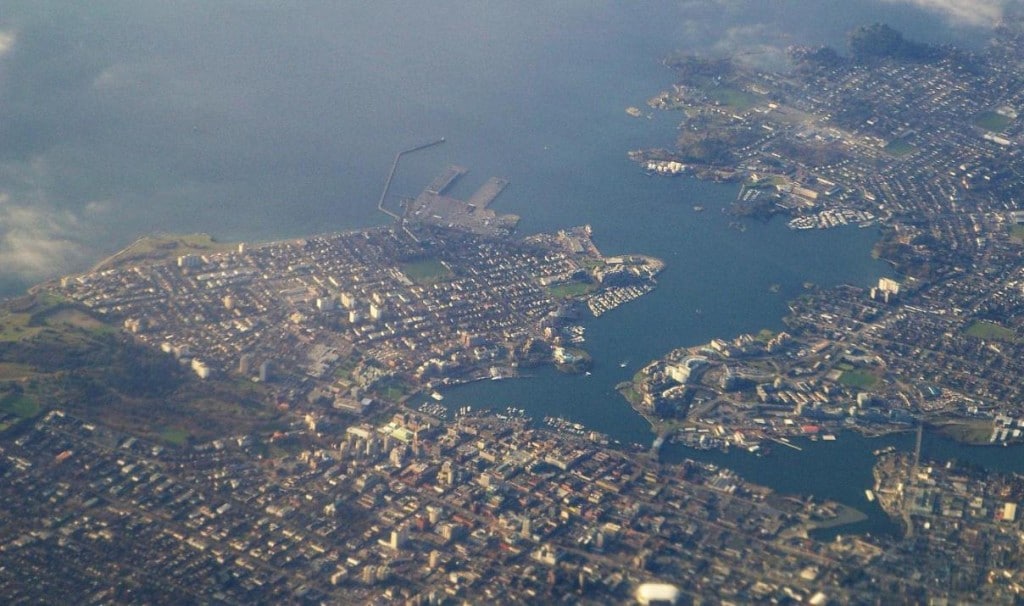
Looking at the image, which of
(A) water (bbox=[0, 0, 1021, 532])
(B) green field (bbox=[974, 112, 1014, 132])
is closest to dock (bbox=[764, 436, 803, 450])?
(A) water (bbox=[0, 0, 1021, 532])

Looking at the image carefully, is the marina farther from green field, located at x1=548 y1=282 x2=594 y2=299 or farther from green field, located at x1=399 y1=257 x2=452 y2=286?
green field, located at x1=399 y1=257 x2=452 y2=286

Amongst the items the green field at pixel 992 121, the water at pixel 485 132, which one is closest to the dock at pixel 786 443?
the water at pixel 485 132

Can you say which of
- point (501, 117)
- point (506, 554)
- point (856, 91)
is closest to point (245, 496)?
point (506, 554)

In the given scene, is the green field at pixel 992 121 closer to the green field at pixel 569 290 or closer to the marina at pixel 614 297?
the marina at pixel 614 297

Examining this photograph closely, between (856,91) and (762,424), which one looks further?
(856,91)

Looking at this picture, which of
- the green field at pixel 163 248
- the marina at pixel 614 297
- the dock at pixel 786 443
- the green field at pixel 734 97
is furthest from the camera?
the green field at pixel 734 97

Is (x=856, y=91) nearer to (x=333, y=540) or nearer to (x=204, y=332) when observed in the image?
(x=204, y=332)

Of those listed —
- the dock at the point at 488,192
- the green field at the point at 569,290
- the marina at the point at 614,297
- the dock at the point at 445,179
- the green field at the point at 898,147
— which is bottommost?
the marina at the point at 614,297
